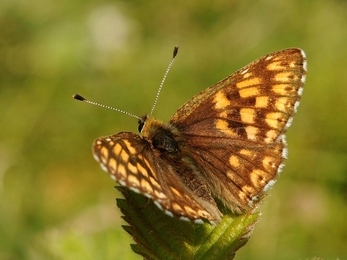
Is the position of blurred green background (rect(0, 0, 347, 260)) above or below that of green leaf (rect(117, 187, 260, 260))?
above

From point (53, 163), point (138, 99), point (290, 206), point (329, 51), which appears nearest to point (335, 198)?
point (290, 206)

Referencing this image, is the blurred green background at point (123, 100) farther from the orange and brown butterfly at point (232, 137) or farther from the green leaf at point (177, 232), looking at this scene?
the green leaf at point (177, 232)

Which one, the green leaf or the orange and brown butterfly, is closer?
the green leaf

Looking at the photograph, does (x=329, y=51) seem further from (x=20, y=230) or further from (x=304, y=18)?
(x=20, y=230)

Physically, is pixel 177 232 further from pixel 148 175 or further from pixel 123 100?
pixel 123 100

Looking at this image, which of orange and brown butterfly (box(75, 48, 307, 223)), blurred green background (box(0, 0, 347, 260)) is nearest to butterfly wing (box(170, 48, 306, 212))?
orange and brown butterfly (box(75, 48, 307, 223))

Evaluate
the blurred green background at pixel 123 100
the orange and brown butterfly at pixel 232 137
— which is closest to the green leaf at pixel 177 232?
the orange and brown butterfly at pixel 232 137

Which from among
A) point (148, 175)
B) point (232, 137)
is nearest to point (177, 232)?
point (148, 175)

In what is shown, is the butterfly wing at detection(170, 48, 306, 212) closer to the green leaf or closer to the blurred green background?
the green leaf
